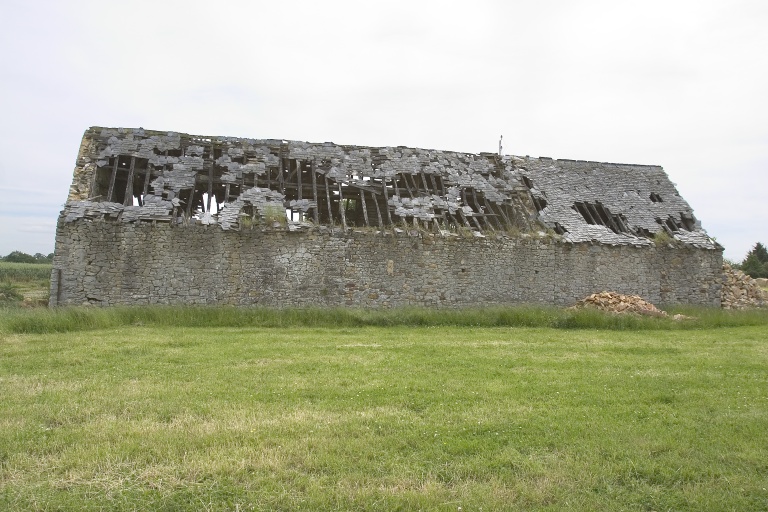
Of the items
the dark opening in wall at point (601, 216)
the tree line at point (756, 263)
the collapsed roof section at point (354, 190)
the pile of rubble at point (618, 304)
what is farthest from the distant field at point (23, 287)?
the tree line at point (756, 263)

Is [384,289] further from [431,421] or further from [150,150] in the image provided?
[431,421]

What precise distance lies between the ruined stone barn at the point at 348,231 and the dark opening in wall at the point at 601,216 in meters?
0.06

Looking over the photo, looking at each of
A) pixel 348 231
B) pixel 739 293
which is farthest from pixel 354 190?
pixel 739 293

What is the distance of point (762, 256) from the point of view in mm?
45844

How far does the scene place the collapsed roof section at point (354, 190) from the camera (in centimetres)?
1914

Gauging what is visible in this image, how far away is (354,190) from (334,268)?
13.3 feet

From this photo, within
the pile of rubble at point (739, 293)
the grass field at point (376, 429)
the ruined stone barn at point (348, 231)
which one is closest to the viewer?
the grass field at point (376, 429)

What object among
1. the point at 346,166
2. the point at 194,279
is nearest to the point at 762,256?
the point at 346,166

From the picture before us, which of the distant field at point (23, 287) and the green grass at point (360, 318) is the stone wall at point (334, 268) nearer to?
the green grass at point (360, 318)

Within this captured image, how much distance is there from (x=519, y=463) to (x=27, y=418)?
210 inches

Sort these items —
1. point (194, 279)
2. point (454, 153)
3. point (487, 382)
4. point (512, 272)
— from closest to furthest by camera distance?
1. point (487, 382)
2. point (194, 279)
3. point (512, 272)
4. point (454, 153)

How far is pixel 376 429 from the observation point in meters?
6.11

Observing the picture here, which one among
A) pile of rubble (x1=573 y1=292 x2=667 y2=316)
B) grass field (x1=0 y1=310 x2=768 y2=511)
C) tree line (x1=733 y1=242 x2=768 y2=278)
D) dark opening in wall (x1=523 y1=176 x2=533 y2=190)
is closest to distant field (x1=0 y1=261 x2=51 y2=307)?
grass field (x1=0 y1=310 x2=768 y2=511)

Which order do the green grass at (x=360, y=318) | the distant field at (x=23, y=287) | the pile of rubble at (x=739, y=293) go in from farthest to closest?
1. the pile of rubble at (x=739, y=293)
2. the distant field at (x=23, y=287)
3. the green grass at (x=360, y=318)
